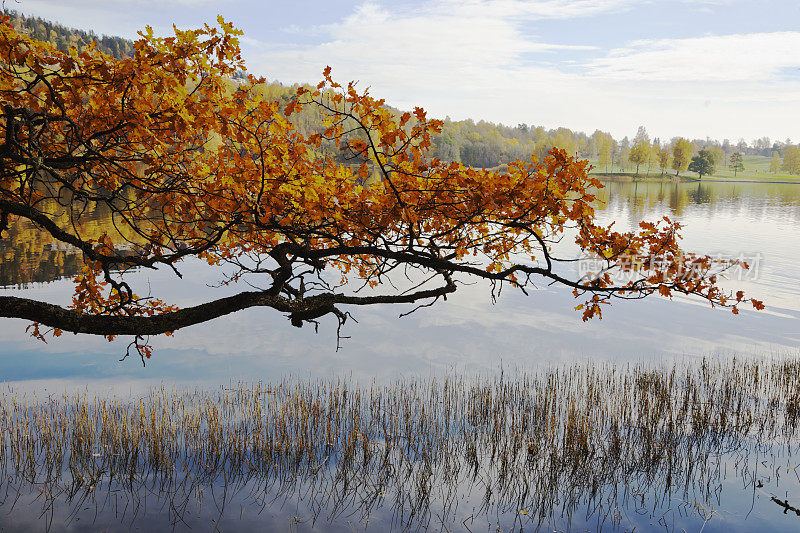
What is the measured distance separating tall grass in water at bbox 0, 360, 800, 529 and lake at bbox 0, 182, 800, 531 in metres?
0.06

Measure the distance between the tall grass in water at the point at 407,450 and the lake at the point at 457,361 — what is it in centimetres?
6

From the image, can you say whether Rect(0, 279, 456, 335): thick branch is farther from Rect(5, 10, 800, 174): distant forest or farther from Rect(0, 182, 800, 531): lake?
Rect(5, 10, 800, 174): distant forest

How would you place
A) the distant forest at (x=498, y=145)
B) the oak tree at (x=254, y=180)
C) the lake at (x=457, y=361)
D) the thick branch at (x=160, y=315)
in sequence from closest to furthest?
the oak tree at (x=254, y=180)
the thick branch at (x=160, y=315)
the lake at (x=457, y=361)
the distant forest at (x=498, y=145)

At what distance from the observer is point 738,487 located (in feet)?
26.9

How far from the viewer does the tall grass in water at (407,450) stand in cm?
761

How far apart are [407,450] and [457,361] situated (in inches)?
239

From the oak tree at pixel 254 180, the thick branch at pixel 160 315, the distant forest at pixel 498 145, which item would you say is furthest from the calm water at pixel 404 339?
the distant forest at pixel 498 145

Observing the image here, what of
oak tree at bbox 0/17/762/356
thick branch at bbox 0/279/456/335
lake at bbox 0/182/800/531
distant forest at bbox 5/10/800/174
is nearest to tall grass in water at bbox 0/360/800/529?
lake at bbox 0/182/800/531

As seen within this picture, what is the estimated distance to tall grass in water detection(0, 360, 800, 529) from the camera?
25.0 feet

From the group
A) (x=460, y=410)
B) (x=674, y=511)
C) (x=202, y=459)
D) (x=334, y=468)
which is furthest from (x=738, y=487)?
(x=202, y=459)

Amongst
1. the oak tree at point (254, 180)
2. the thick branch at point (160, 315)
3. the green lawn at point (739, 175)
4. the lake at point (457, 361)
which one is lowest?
the lake at point (457, 361)

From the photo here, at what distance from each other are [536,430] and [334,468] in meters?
3.60

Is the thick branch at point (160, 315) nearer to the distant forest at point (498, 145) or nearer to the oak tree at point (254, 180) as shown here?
the oak tree at point (254, 180)

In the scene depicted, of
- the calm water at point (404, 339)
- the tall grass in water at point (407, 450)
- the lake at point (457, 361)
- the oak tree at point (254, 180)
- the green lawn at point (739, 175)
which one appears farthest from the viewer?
the green lawn at point (739, 175)
